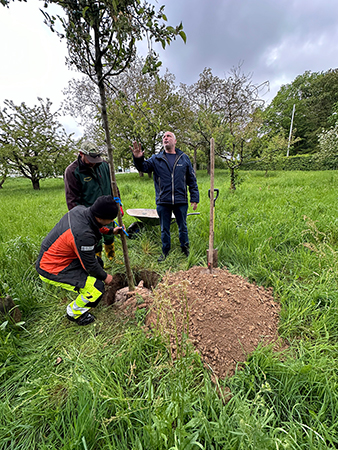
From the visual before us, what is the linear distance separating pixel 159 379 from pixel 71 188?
2336 millimetres

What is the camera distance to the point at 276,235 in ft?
10.0

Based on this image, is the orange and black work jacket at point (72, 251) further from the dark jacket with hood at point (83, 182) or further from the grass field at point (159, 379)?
the dark jacket with hood at point (83, 182)

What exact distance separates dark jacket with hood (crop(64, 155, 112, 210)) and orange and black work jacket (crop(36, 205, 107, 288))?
0.69 metres

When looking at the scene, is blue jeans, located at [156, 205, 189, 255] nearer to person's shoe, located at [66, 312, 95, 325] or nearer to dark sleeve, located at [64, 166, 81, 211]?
dark sleeve, located at [64, 166, 81, 211]

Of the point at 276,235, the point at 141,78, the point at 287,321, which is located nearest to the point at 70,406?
the point at 287,321

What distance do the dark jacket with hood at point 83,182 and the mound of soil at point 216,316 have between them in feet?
4.81

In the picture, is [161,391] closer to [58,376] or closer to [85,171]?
[58,376]

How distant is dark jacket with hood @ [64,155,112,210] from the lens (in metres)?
2.46

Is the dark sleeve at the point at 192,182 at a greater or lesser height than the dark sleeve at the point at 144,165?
lesser

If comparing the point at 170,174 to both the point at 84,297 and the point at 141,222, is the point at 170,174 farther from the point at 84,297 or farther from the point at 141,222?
the point at 84,297

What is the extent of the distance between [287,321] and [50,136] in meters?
16.4

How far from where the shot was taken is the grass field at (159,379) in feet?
3.44

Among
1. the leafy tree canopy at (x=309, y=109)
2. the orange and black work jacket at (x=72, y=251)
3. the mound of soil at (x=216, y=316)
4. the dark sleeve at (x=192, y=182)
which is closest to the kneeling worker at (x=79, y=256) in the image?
the orange and black work jacket at (x=72, y=251)

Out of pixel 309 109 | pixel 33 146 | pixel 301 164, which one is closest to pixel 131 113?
pixel 33 146
